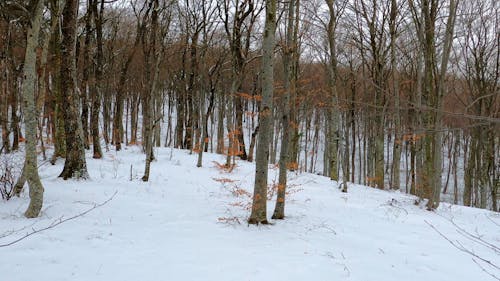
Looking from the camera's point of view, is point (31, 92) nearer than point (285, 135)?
Yes

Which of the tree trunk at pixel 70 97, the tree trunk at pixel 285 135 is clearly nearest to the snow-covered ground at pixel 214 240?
the tree trunk at pixel 285 135

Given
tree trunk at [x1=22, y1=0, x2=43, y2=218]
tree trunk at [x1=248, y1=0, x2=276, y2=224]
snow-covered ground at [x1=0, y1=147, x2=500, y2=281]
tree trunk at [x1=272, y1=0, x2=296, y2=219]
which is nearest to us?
snow-covered ground at [x1=0, y1=147, x2=500, y2=281]

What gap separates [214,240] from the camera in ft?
16.9

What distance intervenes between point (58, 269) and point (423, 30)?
1094 cm

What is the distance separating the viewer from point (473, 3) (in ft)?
44.9

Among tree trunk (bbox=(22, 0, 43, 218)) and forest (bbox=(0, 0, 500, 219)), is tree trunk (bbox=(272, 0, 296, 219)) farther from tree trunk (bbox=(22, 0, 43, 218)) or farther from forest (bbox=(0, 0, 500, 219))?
tree trunk (bbox=(22, 0, 43, 218))

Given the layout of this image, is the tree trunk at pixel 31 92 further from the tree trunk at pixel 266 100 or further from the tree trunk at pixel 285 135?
the tree trunk at pixel 285 135

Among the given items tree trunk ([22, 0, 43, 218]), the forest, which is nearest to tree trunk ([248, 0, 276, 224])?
the forest

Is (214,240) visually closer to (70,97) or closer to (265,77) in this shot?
(265,77)

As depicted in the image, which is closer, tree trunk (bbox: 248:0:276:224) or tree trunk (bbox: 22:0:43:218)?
tree trunk (bbox: 22:0:43:218)

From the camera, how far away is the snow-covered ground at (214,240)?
396 centimetres

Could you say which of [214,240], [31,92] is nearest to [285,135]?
[214,240]

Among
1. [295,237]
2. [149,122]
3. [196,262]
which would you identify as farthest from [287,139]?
[149,122]

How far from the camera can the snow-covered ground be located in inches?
156
